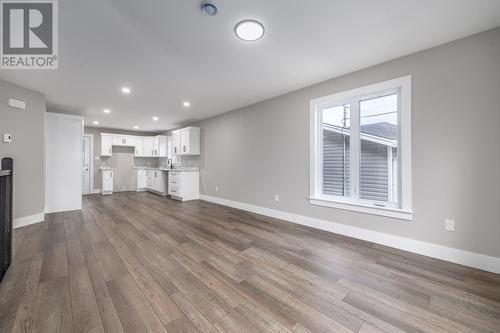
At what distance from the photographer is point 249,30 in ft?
6.59

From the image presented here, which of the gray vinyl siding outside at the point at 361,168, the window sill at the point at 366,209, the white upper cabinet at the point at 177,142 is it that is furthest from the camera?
the white upper cabinet at the point at 177,142

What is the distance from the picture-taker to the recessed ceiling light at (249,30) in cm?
192

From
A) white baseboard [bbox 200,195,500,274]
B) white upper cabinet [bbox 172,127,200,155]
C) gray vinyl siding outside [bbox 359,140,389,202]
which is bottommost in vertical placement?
white baseboard [bbox 200,195,500,274]

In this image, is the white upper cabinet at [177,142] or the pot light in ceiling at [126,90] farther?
the white upper cabinet at [177,142]

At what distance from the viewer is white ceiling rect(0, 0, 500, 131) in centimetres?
174

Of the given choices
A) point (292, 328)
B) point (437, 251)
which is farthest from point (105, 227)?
point (437, 251)

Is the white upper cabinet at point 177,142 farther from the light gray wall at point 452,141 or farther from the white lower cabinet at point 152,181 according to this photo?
the light gray wall at point 452,141

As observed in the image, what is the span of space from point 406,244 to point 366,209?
577 millimetres

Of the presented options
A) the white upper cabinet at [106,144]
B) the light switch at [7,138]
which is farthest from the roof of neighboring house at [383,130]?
the white upper cabinet at [106,144]

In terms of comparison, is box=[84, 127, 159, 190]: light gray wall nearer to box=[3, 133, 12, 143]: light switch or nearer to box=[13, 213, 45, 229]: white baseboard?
box=[13, 213, 45, 229]: white baseboard

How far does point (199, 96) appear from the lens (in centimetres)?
401

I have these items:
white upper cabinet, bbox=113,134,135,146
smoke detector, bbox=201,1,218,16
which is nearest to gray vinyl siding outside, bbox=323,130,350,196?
smoke detector, bbox=201,1,218,16

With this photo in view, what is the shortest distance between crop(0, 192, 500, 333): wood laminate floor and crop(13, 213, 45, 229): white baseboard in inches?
23.5

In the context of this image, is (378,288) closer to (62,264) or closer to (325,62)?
(325,62)
